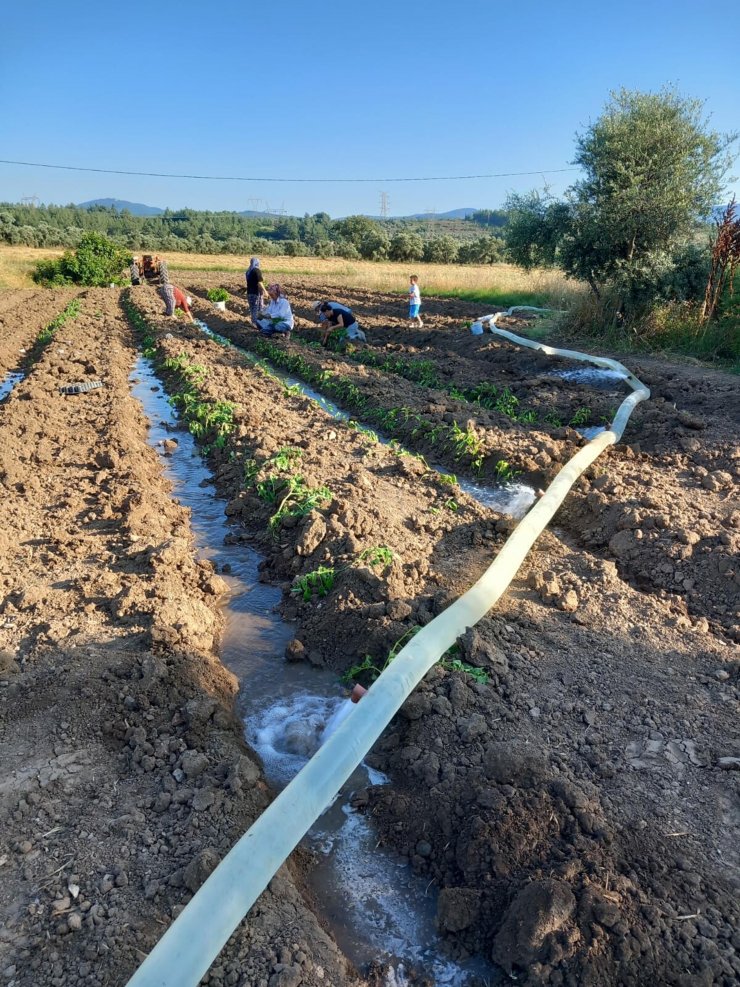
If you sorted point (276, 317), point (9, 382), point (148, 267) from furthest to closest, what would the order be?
1. point (148, 267)
2. point (276, 317)
3. point (9, 382)

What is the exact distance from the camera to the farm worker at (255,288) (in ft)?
54.2

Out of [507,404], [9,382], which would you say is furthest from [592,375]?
[9,382]

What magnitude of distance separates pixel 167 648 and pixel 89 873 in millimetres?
1604

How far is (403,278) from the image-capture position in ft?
114

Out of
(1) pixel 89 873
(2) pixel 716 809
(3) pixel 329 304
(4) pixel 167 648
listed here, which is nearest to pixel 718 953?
(2) pixel 716 809

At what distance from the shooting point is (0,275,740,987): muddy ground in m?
2.51

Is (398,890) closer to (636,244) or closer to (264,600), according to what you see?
(264,600)

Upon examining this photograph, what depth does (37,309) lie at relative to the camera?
2123 centimetres

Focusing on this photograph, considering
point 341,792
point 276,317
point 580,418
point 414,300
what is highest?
point 414,300

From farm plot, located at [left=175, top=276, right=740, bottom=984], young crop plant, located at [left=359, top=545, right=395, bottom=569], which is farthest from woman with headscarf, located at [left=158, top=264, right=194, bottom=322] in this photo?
farm plot, located at [left=175, top=276, right=740, bottom=984]

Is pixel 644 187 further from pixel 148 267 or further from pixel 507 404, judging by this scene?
pixel 148 267

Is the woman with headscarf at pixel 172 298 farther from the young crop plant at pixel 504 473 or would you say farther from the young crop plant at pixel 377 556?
the young crop plant at pixel 377 556

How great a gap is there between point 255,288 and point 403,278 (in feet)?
63.9

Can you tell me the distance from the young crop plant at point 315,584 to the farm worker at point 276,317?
11868mm
